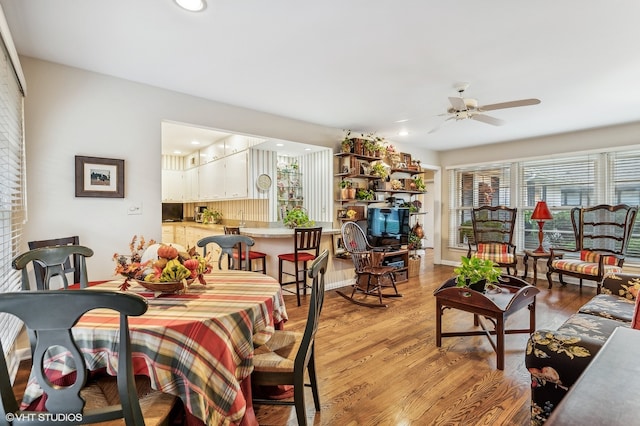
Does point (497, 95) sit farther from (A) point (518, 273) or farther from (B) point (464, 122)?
(A) point (518, 273)

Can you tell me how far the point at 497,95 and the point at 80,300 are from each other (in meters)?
4.09

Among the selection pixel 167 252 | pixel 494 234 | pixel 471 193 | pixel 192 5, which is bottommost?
pixel 494 234

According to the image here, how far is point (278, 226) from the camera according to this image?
17.4 feet

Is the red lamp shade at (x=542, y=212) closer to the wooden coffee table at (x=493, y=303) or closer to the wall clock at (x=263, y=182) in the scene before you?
the wooden coffee table at (x=493, y=303)

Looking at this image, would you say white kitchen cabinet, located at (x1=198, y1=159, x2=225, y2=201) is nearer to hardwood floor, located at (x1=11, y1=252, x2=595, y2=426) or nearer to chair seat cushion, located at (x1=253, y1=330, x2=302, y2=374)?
hardwood floor, located at (x1=11, y1=252, x2=595, y2=426)

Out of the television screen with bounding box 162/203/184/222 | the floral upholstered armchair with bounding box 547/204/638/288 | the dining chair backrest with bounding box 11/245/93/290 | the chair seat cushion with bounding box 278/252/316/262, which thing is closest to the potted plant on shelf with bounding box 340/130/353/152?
the chair seat cushion with bounding box 278/252/316/262

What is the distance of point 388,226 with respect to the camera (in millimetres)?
5324

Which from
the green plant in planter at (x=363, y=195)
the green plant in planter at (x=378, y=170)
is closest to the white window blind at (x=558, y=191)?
the green plant in planter at (x=378, y=170)

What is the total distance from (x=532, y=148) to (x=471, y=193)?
1.35 metres

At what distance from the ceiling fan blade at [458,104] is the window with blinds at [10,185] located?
11.6 ft

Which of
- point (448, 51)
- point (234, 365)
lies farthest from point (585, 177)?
A: point (234, 365)

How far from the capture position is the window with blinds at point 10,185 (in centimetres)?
211

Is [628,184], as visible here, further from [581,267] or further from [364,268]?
[364,268]

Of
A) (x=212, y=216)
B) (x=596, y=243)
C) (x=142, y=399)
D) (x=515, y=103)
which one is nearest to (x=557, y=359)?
(x=142, y=399)
